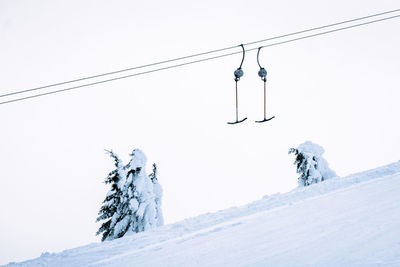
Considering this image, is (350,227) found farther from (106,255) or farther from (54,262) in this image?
(54,262)

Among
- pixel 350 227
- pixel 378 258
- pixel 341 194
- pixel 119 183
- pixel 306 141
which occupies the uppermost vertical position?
pixel 306 141

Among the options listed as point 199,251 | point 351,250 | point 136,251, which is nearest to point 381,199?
point 351,250

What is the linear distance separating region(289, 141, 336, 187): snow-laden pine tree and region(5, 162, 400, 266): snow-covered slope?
10828 millimetres

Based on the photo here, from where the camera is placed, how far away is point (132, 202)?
1795 centimetres

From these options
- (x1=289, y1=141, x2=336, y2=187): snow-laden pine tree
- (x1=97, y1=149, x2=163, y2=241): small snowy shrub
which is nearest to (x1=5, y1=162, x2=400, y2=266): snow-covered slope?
(x1=97, y1=149, x2=163, y2=241): small snowy shrub

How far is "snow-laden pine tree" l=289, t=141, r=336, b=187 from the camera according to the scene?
814 inches

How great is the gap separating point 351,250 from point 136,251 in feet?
14.8

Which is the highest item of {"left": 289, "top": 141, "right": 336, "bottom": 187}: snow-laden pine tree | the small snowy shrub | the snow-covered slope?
{"left": 289, "top": 141, "right": 336, "bottom": 187}: snow-laden pine tree

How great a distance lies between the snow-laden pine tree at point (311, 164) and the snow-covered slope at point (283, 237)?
1083 cm

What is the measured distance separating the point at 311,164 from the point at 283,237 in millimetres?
16031

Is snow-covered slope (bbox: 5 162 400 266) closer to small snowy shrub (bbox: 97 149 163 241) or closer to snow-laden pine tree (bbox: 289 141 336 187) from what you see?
small snowy shrub (bbox: 97 149 163 241)

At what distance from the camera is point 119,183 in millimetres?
18547

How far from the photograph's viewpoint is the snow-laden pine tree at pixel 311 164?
20.7 meters

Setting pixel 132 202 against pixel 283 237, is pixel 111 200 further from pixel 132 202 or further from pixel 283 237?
pixel 283 237
